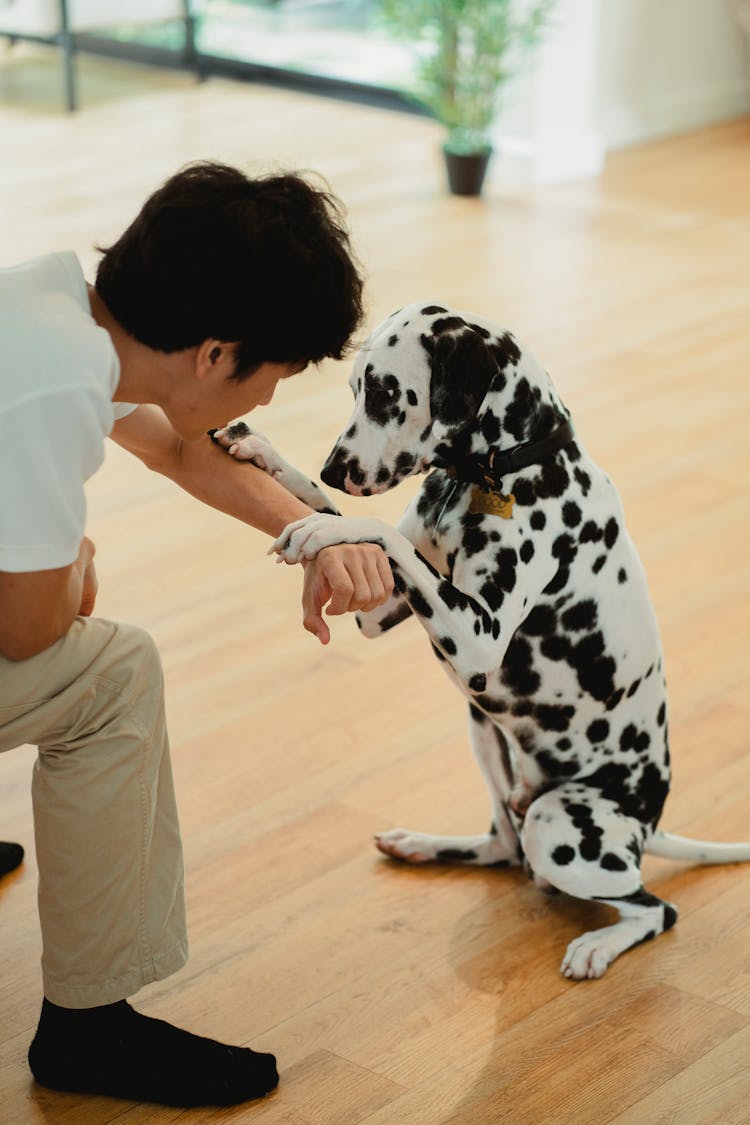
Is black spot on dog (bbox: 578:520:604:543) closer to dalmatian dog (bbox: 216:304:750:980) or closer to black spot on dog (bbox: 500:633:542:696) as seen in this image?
dalmatian dog (bbox: 216:304:750:980)

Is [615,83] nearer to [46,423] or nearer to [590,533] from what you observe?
[590,533]

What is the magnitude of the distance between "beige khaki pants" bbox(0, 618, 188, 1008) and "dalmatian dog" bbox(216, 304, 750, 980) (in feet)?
0.90

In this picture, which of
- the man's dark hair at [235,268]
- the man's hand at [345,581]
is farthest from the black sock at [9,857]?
the man's dark hair at [235,268]

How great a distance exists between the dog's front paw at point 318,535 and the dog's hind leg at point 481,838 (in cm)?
51

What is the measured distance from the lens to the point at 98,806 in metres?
1.90

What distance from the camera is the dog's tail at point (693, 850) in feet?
8.03

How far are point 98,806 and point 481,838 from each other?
2.70 ft

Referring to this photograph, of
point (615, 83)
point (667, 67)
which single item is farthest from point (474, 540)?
point (667, 67)

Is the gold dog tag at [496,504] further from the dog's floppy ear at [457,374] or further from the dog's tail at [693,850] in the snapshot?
the dog's tail at [693,850]

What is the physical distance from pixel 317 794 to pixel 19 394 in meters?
1.24

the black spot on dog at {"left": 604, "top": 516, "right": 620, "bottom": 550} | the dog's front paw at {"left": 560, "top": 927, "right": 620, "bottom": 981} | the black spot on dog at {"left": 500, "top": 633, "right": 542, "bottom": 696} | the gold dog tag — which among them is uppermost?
the gold dog tag

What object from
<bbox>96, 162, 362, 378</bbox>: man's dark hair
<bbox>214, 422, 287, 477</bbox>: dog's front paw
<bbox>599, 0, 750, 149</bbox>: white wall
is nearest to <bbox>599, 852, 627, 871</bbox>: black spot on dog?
<bbox>214, 422, 287, 477</bbox>: dog's front paw

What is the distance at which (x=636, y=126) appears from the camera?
24.8ft

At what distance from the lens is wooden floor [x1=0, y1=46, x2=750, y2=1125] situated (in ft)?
6.82
